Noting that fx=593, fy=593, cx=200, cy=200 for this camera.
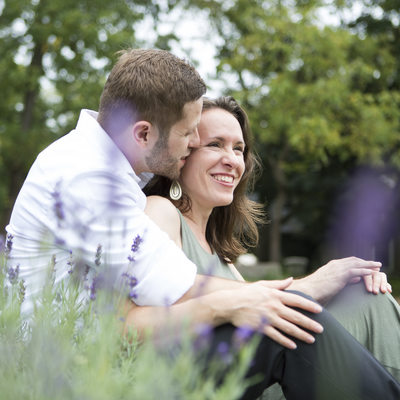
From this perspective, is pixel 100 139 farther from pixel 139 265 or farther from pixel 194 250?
pixel 194 250

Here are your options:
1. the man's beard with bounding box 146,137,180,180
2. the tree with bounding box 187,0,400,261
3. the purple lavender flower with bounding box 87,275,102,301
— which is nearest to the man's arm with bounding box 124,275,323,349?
the purple lavender flower with bounding box 87,275,102,301

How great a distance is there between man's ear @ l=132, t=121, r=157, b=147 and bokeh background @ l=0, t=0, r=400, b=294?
23.9 feet

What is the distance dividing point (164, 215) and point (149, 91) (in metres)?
0.67

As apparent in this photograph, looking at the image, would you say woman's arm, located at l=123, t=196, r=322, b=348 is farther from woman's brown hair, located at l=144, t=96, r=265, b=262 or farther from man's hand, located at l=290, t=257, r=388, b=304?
woman's brown hair, located at l=144, t=96, r=265, b=262

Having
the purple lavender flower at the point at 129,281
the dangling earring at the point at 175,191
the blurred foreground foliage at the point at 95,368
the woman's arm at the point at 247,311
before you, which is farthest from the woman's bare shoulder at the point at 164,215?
the blurred foreground foliage at the point at 95,368

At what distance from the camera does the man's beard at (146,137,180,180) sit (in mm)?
3070

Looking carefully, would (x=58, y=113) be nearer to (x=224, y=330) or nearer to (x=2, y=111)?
(x=2, y=111)

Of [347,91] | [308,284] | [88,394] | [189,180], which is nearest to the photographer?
[88,394]

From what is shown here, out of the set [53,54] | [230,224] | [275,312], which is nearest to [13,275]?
[275,312]

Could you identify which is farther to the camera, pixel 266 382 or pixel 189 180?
pixel 189 180

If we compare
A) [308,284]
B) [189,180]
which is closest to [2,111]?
[189,180]

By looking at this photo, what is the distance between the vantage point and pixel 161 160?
314cm

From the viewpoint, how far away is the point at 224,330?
2.28 m

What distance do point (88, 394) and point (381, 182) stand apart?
21848mm
